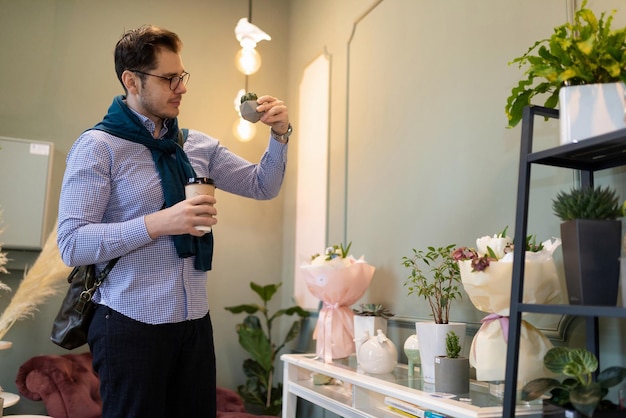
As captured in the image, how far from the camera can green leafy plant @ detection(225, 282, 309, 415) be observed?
130 inches

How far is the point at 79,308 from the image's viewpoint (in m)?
1.46

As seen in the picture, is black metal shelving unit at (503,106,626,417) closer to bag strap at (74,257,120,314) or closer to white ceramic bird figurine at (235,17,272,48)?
bag strap at (74,257,120,314)

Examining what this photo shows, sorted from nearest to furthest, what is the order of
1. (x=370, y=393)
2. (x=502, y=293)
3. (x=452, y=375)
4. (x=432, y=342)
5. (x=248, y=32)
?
(x=502, y=293) → (x=452, y=375) → (x=432, y=342) → (x=370, y=393) → (x=248, y=32)

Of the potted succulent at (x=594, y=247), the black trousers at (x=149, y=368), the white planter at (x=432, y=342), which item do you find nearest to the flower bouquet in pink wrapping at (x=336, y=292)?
the white planter at (x=432, y=342)

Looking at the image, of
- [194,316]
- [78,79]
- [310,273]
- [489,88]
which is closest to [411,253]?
[310,273]

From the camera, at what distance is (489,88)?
2076mm

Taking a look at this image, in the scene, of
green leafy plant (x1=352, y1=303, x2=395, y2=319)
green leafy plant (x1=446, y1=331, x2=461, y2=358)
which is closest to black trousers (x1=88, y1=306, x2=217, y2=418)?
green leafy plant (x1=446, y1=331, x2=461, y2=358)

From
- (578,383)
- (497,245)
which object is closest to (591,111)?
(497,245)

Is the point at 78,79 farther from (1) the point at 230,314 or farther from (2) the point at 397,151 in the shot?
(2) the point at 397,151

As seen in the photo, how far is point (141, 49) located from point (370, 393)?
1.33m

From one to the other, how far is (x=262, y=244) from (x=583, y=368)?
271 cm

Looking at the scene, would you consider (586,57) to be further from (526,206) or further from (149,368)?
(149,368)

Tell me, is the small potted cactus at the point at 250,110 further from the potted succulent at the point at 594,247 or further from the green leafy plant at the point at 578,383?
the green leafy plant at the point at 578,383

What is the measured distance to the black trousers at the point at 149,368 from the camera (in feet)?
4.53
